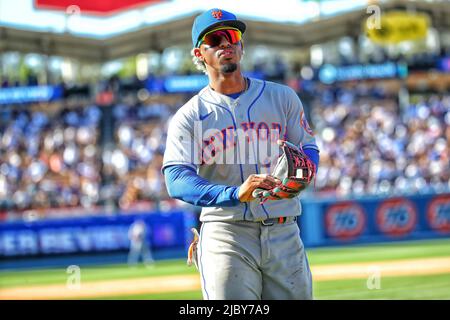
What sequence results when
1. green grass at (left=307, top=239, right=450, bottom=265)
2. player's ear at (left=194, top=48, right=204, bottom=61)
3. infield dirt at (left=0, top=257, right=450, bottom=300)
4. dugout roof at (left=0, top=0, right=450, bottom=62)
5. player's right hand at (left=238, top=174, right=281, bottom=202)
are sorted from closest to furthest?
player's right hand at (left=238, top=174, right=281, bottom=202), player's ear at (left=194, top=48, right=204, bottom=61), infield dirt at (left=0, top=257, right=450, bottom=300), green grass at (left=307, top=239, right=450, bottom=265), dugout roof at (left=0, top=0, right=450, bottom=62)

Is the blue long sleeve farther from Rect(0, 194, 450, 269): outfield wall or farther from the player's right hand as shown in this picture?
Rect(0, 194, 450, 269): outfield wall

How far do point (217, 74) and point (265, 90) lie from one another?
27cm

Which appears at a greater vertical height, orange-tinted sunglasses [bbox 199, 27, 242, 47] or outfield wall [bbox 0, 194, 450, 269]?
orange-tinted sunglasses [bbox 199, 27, 242, 47]

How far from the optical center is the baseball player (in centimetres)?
413

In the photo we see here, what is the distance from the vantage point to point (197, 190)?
406cm

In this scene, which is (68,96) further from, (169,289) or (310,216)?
(169,289)

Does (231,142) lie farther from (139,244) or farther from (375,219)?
(375,219)

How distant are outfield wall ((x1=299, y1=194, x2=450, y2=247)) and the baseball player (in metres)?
15.8

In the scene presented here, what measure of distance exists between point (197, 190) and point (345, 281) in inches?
349

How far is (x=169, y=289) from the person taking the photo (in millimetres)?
12766

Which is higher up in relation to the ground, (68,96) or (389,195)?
(68,96)

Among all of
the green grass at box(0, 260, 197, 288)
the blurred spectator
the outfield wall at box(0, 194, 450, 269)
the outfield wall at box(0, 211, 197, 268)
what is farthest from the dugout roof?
Answer: the green grass at box(0, 260, 197, 288)

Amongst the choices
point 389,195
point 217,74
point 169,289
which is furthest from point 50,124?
point 217,74

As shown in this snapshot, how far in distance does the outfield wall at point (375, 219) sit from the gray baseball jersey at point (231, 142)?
15790mm
